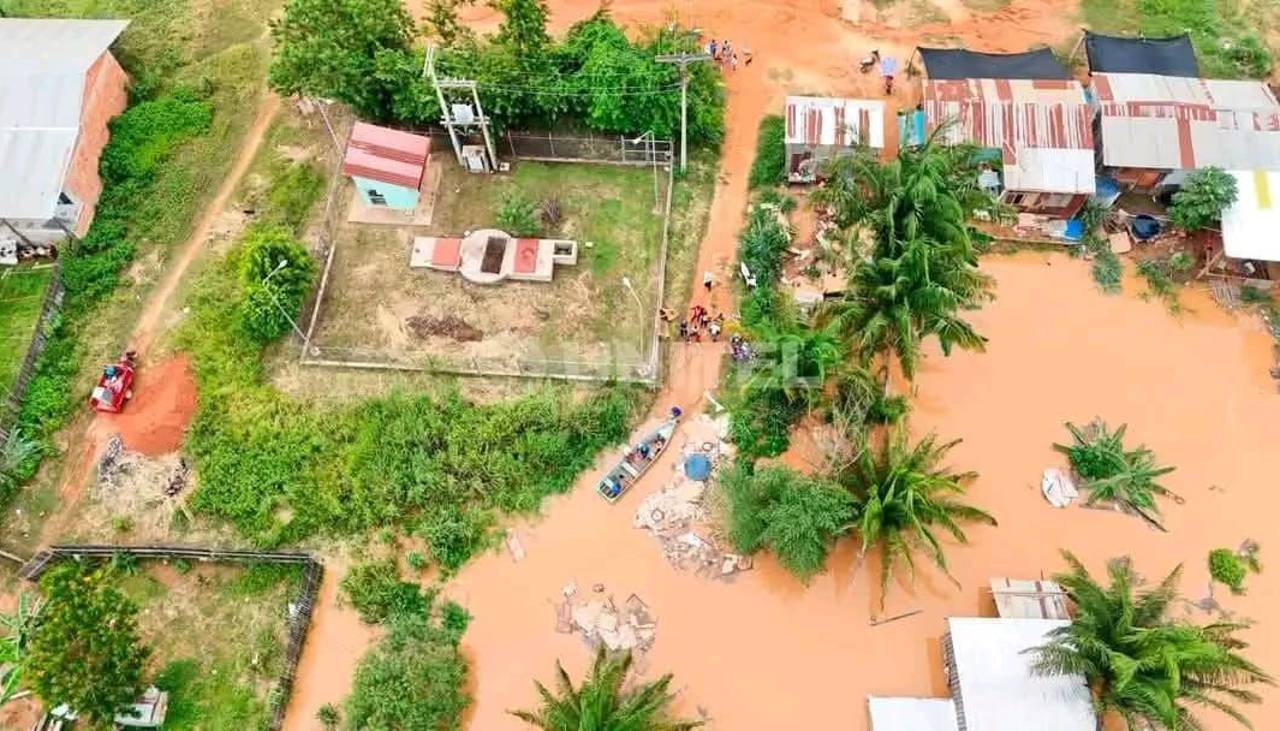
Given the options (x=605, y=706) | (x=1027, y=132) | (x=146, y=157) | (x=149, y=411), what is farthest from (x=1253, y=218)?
(x=146, y=157)

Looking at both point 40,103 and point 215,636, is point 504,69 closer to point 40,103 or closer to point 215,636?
point 40,103

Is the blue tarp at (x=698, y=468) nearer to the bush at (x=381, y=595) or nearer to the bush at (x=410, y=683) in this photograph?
the bush at (x=410, y=683)

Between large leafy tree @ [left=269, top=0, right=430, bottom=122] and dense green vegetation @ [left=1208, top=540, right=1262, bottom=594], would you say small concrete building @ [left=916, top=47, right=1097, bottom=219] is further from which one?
large leafy tree @ [left=269, top=0, right=430, bottom=122]

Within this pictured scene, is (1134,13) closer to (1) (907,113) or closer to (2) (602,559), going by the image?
(1) (907,113)

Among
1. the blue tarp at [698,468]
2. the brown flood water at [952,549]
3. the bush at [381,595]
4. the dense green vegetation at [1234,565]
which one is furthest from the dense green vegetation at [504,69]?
the dense green vegetation at [1234,565]

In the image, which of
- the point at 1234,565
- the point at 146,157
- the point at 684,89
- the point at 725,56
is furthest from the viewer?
the point at 725,56
